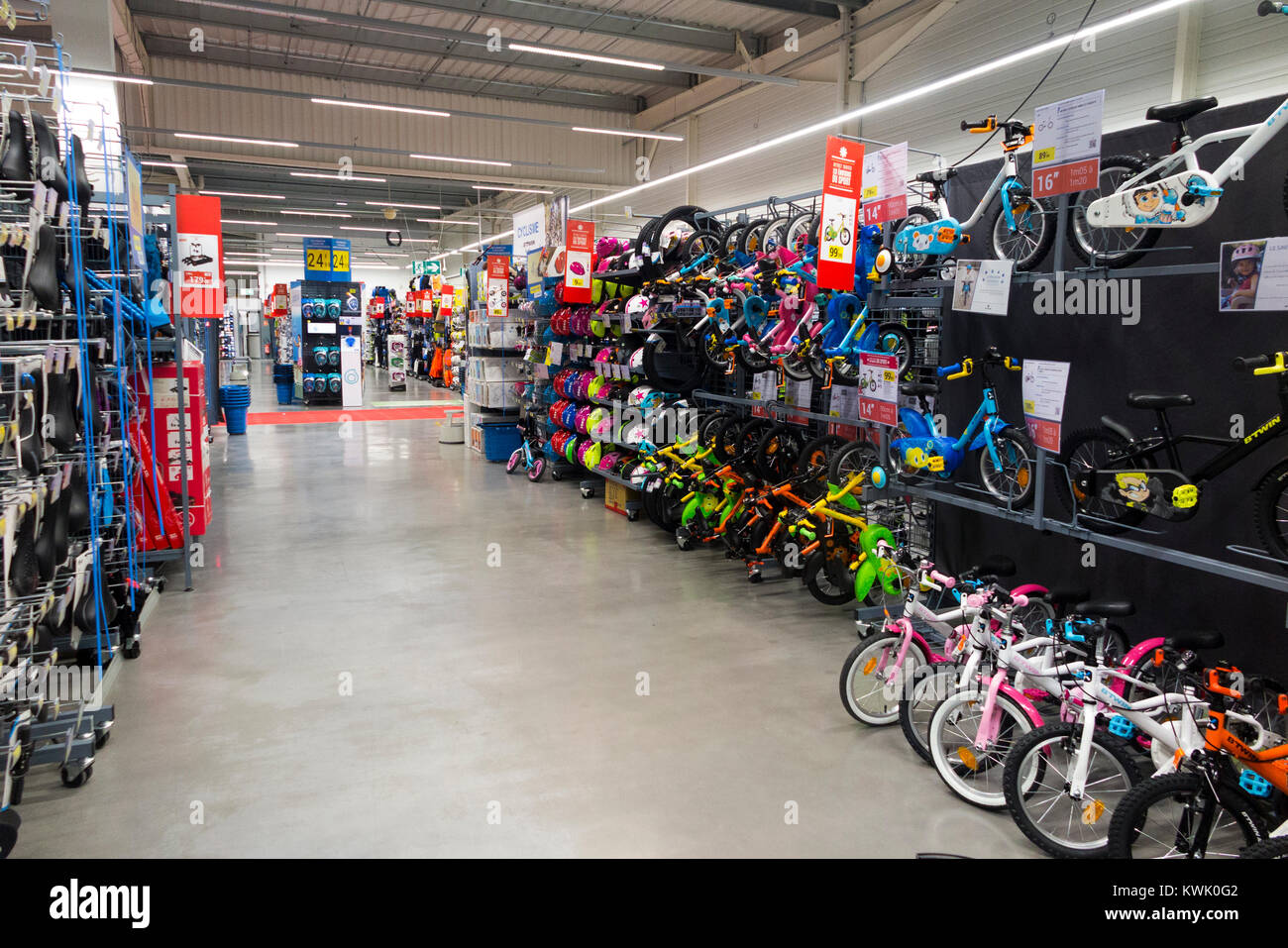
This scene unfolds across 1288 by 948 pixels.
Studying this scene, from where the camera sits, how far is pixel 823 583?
17.9ft

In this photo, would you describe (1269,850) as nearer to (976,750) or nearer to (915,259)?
(976,750)

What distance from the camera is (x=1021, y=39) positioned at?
9289 millimetres

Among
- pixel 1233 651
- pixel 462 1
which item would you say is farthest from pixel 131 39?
pixel 1233 651

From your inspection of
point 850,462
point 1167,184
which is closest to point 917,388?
point 850,462

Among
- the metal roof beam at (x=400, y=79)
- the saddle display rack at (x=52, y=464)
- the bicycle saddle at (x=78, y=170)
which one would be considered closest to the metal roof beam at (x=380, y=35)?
the metal roof beam at (x=400, y=79)

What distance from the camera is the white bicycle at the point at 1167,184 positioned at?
3.13 metres

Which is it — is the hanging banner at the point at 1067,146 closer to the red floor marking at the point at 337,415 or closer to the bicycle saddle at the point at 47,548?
the bicycle saddle at the point at 47,548

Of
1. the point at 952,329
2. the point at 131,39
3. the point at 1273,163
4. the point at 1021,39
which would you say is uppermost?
the point at 131,39

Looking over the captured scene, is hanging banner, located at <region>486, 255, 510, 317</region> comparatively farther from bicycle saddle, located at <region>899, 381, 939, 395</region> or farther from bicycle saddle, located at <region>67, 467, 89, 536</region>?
bicycle saddle, located at <region>67, 467, 89, 536</region>

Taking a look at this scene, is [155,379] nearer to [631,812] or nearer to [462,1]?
[631,812]

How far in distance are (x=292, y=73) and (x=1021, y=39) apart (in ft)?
40.7

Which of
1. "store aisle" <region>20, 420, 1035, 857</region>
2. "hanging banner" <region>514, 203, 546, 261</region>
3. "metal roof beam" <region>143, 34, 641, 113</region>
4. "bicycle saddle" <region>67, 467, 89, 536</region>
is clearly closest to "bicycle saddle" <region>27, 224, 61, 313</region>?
"bicycle saddle" <region>67, 467, 89, 536</region>

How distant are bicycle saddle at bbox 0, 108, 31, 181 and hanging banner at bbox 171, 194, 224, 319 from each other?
220 cm

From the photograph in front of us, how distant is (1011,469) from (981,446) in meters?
0.21
